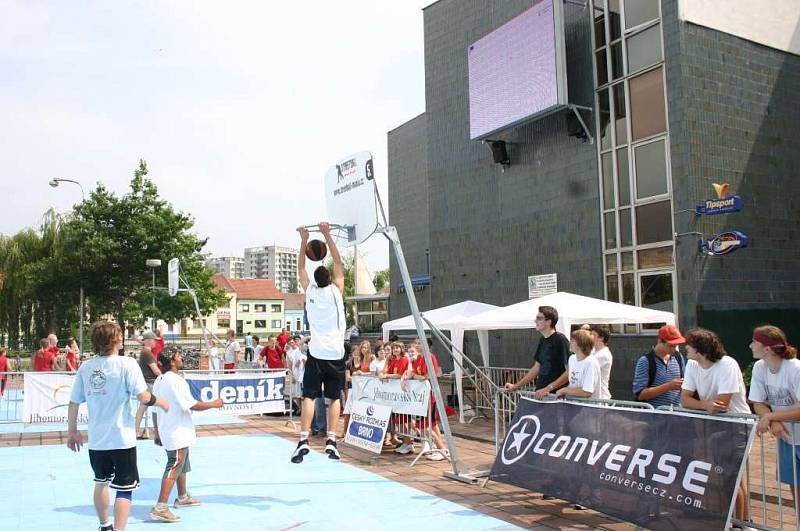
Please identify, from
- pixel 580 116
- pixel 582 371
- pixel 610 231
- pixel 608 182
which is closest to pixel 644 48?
pixel 580 116

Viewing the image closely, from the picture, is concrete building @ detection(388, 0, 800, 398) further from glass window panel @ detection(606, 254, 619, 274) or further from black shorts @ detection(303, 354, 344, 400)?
black shorts @ detection(303, 354, 344, 400)

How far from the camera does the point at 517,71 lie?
18641 millimetres

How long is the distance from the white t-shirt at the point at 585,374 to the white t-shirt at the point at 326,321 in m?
2.46

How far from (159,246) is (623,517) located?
3365 cm

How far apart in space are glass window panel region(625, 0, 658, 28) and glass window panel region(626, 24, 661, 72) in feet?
1.00

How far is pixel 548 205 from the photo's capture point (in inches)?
728

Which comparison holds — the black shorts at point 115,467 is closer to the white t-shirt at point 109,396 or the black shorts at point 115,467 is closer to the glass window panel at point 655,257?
the white t-shirt at point 109,396

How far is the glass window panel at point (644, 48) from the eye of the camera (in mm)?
15719

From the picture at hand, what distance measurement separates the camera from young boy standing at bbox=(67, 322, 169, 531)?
545cm

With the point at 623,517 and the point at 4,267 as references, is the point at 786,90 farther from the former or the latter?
the point at 4,267

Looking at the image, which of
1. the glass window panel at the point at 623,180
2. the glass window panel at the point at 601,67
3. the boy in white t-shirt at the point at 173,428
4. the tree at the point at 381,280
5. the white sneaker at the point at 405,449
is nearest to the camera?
the boy in white t-shirt at the point at 173,428

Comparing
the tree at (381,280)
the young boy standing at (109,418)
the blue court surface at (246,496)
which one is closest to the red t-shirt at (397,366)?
the blue court surface at (246,496)

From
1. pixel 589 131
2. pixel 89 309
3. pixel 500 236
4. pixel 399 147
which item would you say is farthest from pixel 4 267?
pixel 589 131

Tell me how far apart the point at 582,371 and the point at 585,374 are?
44mm
